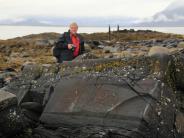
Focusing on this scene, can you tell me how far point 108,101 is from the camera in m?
8.45

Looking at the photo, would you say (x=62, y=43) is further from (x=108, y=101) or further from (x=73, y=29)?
(x=108, y=101)

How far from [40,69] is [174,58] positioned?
3.04 m

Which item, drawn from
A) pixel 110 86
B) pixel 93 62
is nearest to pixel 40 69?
pixel 93 62

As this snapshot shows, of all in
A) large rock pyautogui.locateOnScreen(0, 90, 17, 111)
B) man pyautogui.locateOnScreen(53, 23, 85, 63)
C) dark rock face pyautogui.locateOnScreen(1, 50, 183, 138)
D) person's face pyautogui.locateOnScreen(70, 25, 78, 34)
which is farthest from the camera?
man pyautogui.locateOnScreen(53, 23, 85, 63)

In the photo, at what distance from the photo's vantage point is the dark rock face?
8.02 m

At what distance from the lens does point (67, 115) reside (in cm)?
873

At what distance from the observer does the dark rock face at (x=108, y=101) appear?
26.3ft

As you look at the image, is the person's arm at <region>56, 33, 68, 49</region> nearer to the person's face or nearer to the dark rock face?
the person's face

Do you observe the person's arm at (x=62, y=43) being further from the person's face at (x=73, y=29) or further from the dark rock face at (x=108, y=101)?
the dark rock face at (x=108, y=101)

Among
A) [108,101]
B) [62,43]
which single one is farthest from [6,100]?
[62,43]

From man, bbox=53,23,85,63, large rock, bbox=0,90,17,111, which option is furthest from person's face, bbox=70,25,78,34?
large rock, bbox=0,90,17,111

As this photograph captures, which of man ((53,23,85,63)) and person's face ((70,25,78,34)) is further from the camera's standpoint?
man ((53,23,85,63))

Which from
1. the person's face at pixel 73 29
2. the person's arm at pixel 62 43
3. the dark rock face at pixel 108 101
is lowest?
the dark rock face at pixel 108 101

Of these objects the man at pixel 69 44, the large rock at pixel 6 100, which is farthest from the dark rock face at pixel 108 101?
the man at pixel 69 44
